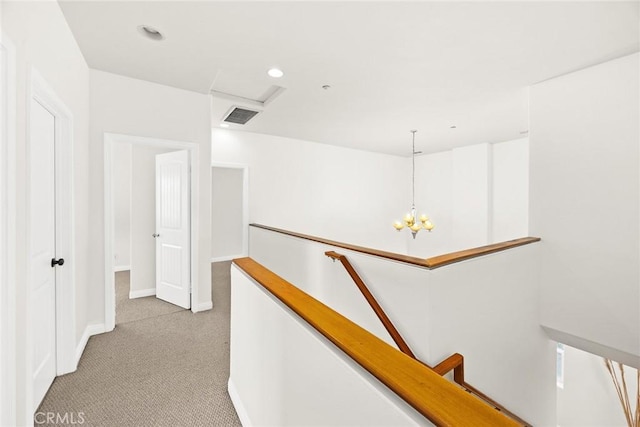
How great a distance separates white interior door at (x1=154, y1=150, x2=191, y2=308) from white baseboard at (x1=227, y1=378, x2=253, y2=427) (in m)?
1.80

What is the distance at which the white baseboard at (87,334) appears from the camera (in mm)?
2368

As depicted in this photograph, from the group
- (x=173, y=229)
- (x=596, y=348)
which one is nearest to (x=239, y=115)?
(x=173, y=229)

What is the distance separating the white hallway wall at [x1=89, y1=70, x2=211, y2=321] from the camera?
111 inches

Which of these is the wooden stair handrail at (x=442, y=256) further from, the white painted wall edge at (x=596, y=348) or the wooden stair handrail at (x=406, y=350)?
the white painted wall edge at (x=596, y=348)

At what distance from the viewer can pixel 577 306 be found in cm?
291

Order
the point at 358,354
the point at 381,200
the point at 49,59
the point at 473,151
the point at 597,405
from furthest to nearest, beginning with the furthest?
the point at 381,200 < the point at 473,151 < the point at 597,405 < the point at 49,59 < the point at 358,354

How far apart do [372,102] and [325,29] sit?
1.70 m

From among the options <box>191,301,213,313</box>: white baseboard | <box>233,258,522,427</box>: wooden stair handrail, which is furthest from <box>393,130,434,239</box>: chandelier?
<box>233,258,522,427</box>: wooden stair handrail

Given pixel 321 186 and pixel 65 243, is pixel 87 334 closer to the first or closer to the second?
pixel 65 243

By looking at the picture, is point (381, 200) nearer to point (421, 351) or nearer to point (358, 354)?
point (421, 351)

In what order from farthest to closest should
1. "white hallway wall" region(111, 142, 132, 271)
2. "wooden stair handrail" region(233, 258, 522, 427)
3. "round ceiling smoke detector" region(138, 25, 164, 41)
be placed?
"white hallway wall" region(111, 142, 132, 271) < "round ceiling smoke detector" region(138, 25, 164, 41) < "wooden stair handrail" region(233, 258, 522, 427)

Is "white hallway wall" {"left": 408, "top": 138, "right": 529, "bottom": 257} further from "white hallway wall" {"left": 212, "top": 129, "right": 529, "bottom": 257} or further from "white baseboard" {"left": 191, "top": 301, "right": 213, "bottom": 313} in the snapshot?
"white baseboard" {"left": 191, "top": 301, "right": 213, "bottom": 313}

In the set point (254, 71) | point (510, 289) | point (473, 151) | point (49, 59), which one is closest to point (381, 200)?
point (473, 151)

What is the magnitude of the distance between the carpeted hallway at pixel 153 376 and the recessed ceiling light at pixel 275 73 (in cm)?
271
